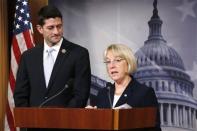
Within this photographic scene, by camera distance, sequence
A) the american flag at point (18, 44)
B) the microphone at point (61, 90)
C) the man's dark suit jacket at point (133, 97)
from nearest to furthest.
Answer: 1. the man's dark suit jacket at point (133, 97)
2. the microphone at point (61, 90)
3. the american flag at point (18, 44)

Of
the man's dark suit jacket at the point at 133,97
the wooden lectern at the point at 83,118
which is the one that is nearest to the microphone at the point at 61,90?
the man's dark suit jacket at the point at 133,97

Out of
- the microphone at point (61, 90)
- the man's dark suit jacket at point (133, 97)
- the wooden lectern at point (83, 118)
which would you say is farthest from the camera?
the microphone at point (61, 90)

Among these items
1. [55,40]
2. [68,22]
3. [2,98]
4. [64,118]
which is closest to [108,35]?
[68,22]

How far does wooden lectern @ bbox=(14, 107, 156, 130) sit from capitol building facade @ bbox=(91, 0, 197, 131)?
8.33 ft

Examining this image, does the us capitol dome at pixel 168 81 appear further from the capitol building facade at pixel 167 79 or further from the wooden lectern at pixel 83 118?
the wooden lectern at pixel 83 118

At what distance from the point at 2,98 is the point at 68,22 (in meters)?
1.12

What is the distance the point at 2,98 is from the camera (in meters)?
4.91

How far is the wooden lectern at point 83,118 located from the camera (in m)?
2.07

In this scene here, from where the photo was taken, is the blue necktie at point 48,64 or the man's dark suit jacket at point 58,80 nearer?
the man's dark suit jacket at point 58,80

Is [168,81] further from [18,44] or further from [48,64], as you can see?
[48,64]

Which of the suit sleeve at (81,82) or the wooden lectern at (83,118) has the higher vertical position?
the suit sleeve at (81,82)

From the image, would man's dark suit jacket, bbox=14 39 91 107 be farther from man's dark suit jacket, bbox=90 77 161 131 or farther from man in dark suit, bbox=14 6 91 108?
man's dark suit jacket, bbox=90 77 161 131

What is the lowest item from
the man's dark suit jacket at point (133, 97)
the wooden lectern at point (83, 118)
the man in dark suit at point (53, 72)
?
the wooden lectern at point (83, 118)

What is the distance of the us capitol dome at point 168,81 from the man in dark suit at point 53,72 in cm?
169
